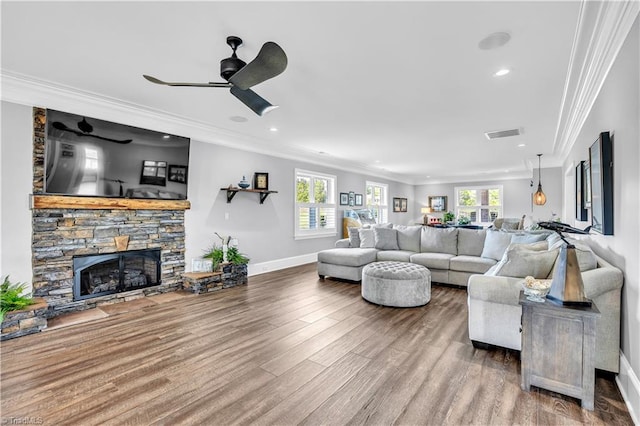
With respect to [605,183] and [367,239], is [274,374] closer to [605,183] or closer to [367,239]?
[605,183]

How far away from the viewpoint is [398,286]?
12.5 feet

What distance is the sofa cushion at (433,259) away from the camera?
506cm

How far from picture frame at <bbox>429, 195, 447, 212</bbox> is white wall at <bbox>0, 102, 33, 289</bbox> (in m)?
11.8

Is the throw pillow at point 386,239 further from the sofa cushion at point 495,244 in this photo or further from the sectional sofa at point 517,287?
the sofa cushion at point 495,244

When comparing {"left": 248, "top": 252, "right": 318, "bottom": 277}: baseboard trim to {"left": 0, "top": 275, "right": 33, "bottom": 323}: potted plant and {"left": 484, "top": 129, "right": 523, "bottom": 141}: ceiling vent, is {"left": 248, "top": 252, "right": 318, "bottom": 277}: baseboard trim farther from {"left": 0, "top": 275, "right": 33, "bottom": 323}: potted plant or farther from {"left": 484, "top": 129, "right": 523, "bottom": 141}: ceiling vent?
{"left": 484, "top": 129, "right": 523, "bottom": 141}: ceiling vent

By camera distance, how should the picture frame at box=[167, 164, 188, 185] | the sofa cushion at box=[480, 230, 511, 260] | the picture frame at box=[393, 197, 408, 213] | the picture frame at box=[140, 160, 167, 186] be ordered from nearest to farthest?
the picture frame at box=[140, 160, 167, 186], the picture frame at box=[167, 164, 188, 185], the sofa cushion at box=[480, 230, 511, 260], the picture frame at box=[393, 197, 408, 213]

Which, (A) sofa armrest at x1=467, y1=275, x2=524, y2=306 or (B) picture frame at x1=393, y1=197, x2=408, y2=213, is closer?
(A) sofa armrest at x1=467, y1=275, x2=524, y2=306

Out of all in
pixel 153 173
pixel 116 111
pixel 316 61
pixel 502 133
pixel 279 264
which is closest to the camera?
pixel 316 61

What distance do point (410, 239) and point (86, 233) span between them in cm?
512

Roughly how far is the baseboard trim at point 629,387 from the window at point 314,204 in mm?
5513

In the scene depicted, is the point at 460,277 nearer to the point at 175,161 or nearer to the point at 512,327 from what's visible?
the point at 512,327

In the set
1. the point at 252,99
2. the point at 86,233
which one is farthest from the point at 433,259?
the point at 86,233

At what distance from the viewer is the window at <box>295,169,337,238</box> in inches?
277

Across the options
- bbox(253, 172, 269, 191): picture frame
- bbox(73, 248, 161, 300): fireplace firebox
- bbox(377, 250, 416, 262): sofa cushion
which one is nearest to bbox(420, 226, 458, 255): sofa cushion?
bbox(377, 250, 416, 262): sofa cushion
